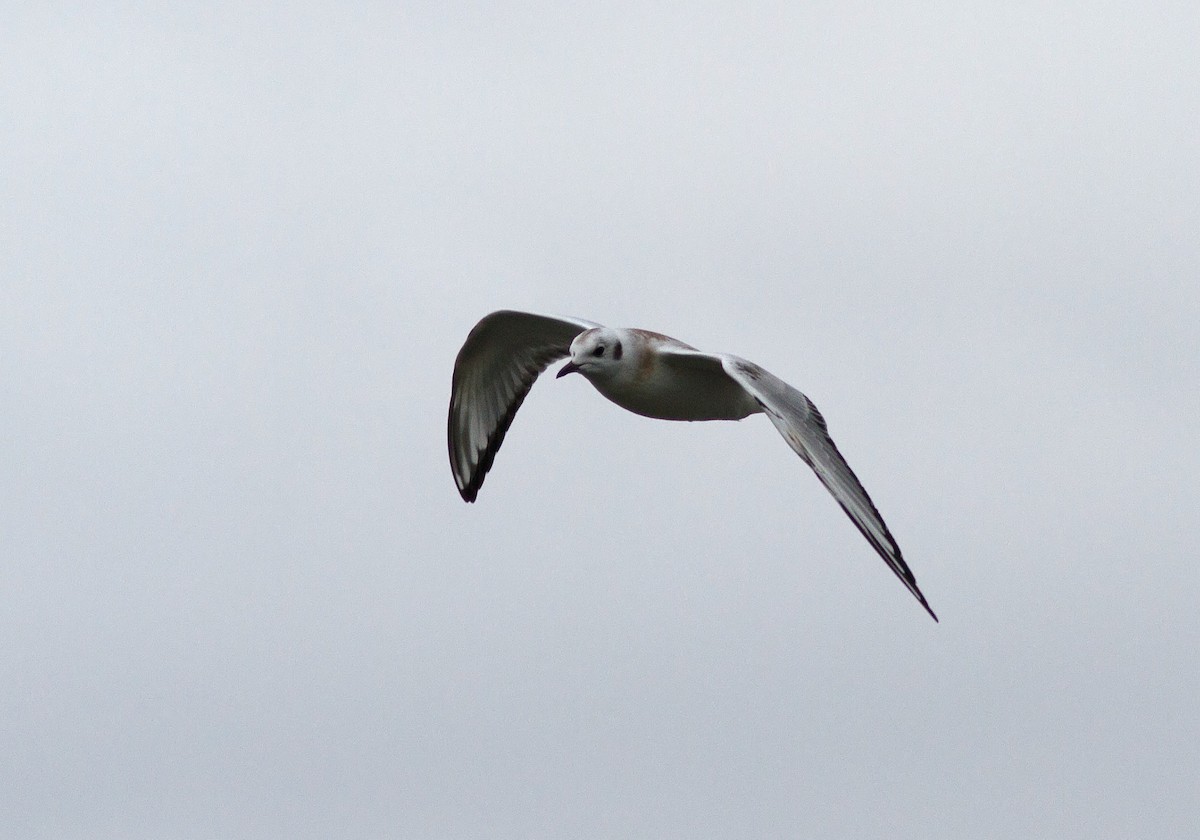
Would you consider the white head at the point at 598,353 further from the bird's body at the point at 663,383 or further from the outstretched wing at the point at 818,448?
the outstretched wing at the point at 818,448

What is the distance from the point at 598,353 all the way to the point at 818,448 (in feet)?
10.4

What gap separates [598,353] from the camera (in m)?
19.1

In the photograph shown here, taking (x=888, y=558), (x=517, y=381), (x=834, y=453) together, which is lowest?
(x=888, y=558)

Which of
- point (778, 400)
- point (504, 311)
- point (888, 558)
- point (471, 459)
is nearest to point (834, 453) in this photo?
point (778, 400)

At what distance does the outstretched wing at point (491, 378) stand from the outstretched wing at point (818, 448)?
3.72 metres

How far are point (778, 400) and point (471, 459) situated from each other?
6.54m

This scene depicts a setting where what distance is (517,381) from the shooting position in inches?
890

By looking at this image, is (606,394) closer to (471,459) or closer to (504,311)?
(504,311)

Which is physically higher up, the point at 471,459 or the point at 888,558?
the point at 471,459

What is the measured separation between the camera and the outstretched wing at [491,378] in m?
21.7

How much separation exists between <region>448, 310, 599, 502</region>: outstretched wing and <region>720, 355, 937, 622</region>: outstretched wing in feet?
12.2

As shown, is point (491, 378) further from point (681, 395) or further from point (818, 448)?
point (818, 448)

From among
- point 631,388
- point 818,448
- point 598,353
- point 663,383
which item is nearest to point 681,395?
point 663,383

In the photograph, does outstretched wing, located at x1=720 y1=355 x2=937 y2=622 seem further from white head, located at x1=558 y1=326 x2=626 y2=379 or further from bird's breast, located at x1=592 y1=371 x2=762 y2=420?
white head, located at x1=558 y1=326 x2=626 y2=379
